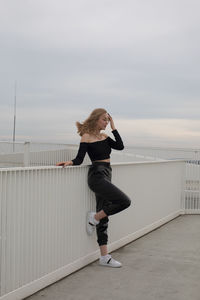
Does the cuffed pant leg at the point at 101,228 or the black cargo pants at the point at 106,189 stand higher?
the black cargo pants at the point at 106,189

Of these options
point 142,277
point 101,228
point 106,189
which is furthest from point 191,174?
point 142,277

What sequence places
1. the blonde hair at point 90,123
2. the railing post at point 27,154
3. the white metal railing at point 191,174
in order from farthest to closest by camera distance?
the railing post at point 27,154 < the white metal railing at point 191,174 < the blonde hair at point 90,123

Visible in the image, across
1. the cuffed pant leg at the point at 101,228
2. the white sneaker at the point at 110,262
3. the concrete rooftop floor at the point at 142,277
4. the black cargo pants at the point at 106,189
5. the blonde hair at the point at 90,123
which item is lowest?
the concrete rooftop floor at the point at 142,277

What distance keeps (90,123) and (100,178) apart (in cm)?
65

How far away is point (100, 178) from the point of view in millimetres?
5262

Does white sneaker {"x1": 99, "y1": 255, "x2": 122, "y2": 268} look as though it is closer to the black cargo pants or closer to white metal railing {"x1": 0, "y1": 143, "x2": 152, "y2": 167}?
the black cargo pants

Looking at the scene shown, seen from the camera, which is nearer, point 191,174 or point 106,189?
point 106,189

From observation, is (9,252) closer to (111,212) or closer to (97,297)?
(97,297)

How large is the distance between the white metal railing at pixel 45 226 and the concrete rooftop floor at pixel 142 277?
0.56 ft

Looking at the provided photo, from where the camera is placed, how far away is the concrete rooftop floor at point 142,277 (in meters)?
4.28

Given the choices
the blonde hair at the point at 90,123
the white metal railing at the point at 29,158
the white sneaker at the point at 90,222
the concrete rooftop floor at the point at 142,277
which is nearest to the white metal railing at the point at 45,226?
the white sneaker at the point at 90,222

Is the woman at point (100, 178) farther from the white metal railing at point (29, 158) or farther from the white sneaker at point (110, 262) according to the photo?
the white metal railing at point (29, 158)

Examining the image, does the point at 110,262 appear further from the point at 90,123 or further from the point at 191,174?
the point at 191,174

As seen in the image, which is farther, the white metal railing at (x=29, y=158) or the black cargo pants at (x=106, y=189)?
the white metal railing at (x=29, y=158)
